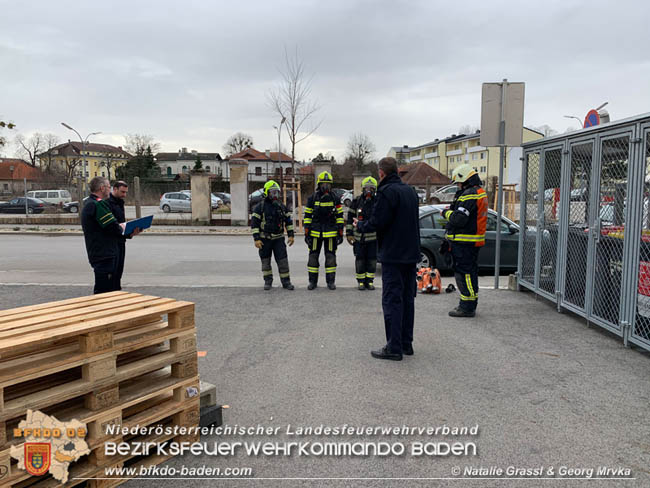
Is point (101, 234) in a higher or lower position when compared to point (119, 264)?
higher

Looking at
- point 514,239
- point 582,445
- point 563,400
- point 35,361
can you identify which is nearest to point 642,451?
point 582,445

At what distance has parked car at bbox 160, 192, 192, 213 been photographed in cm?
3187

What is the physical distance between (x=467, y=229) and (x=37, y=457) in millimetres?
5286

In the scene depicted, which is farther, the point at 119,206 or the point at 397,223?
the point at 119,206

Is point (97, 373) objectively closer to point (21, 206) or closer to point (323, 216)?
point (323, 216)

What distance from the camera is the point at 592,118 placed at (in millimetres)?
7188

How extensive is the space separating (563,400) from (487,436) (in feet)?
3.34

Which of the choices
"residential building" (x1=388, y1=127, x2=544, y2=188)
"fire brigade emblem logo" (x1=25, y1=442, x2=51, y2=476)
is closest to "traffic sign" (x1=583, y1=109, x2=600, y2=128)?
"fire brigade emblem logo" (x1=25, y1=442, x2=51, y2=476)

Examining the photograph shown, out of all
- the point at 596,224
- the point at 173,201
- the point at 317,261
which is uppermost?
the point at 173,201

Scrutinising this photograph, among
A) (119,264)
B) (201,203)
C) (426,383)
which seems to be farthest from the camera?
(201,203)

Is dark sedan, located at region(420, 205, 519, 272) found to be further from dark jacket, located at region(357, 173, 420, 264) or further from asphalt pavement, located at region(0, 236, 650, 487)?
dark jacket, located at region(357, 173, 420, 264)

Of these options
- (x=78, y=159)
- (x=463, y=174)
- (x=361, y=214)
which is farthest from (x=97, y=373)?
(x=78, y=159)

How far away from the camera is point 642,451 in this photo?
3.22 m

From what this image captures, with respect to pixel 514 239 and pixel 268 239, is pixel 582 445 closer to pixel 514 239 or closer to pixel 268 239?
pixel 268 239
